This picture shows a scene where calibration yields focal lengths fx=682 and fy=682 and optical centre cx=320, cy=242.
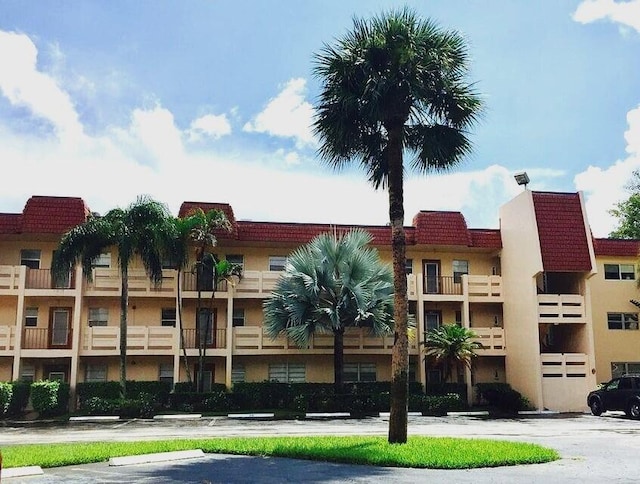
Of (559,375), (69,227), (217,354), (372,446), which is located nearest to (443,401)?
(559,375)

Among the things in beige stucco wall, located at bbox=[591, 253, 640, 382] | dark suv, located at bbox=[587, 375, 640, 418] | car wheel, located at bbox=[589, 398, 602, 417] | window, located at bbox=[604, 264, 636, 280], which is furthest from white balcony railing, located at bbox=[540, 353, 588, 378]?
window, located at bbox=[604, 264, 636, 280]

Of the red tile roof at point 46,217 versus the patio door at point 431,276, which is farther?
the patio door at point 431,276

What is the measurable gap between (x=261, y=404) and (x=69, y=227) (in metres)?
11.2

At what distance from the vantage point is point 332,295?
1088 inches

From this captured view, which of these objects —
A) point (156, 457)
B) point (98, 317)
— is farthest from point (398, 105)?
point (98, 317)

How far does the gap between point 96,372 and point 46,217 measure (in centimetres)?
732

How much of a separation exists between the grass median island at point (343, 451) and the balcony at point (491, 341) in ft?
54.6

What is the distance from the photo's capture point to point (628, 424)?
73.9 feet

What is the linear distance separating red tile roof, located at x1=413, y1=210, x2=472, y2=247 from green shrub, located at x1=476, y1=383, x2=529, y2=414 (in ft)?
21.9

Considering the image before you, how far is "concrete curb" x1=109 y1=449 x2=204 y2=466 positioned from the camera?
1247cm

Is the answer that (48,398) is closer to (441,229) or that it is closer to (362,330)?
(362,330)

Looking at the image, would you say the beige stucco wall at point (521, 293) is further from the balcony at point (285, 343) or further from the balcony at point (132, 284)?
the balcony at point (132, 284)

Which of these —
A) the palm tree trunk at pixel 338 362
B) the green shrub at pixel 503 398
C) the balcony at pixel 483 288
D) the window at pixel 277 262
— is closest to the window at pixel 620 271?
the balcony at pixel 483 288

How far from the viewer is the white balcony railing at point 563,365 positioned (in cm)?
2922
